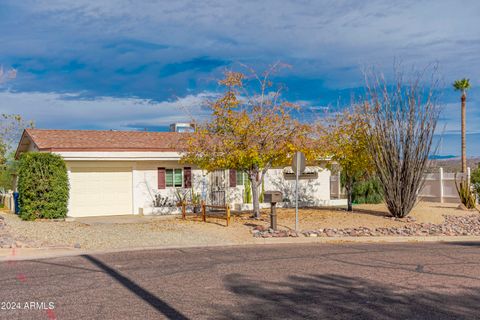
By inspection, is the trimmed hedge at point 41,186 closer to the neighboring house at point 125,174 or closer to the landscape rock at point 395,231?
the neighboring house at point 125,174

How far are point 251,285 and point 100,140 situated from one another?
1804cm

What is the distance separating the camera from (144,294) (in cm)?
875

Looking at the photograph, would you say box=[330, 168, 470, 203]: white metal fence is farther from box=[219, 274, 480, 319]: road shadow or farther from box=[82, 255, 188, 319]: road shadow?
box=[219, 274, 480, 319]: road shadow

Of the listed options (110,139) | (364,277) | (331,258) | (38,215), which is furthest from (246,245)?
(110,139)

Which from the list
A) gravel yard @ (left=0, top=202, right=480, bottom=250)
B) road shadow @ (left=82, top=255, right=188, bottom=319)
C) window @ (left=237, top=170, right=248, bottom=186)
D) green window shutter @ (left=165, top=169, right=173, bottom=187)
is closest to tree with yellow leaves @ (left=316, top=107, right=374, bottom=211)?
gravel yard @ (left=0, top=202, right=480, bottom=250)

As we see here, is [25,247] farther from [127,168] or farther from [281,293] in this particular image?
[127,168]

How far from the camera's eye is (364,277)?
399 inches

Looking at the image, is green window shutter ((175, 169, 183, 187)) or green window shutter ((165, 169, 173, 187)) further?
green window shutter ((175, 169, 183, 187))

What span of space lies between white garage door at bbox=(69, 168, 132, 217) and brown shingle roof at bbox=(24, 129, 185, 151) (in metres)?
1.14

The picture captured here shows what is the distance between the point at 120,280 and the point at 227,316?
331 centimetres

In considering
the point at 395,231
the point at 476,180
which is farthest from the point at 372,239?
the point at 476,180

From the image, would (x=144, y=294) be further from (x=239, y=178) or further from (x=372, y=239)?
(x=239, y=178)

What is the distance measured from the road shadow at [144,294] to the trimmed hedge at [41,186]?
10.2 metres

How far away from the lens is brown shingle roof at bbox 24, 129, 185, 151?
23.8m
